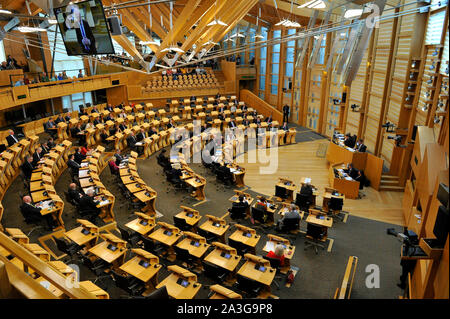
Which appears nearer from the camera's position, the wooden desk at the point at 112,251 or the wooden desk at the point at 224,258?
the wooden desk at the point at 224,258

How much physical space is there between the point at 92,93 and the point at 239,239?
18489mm

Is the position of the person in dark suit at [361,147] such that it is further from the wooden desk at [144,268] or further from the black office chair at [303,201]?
the wooden desk at [144,268]

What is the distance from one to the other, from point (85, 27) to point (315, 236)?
775 centimetres

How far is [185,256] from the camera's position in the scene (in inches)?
299

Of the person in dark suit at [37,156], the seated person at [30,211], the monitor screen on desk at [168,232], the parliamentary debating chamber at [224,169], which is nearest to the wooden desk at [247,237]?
the parliamentary debating chamber at [224,169]

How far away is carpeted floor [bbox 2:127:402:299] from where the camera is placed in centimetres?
721

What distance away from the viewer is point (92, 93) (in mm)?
22141

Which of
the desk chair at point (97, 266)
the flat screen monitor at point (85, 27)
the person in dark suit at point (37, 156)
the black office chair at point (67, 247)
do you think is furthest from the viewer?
the person in dark suit at point (37, 156)

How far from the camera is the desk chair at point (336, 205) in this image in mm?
10406

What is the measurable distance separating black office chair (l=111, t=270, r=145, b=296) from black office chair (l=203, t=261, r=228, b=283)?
1469 mm

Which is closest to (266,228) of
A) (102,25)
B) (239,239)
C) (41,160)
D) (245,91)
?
(239,239)

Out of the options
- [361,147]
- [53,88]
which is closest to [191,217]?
[361,147]

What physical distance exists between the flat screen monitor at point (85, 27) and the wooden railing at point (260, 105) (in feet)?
58.2
